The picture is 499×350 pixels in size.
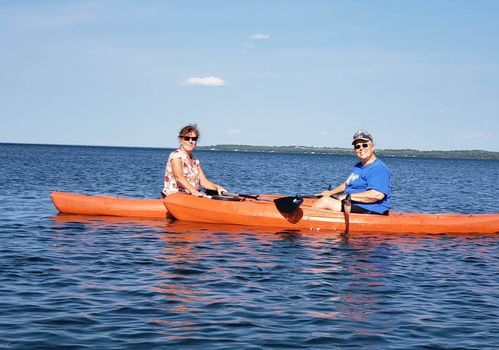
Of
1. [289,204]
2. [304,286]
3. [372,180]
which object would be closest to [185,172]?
[289,204]

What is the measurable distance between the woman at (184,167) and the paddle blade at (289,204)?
1.74 m

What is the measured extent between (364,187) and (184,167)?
375cm

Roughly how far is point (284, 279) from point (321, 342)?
281 cm

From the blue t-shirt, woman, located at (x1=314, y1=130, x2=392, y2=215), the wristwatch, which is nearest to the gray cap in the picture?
woman, located at (x1=314, y1=130, x2=392, y2=215)

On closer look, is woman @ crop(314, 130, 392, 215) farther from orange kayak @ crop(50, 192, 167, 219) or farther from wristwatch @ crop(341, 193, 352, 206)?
orange kayak @ crop(50, 192, 167, 219)

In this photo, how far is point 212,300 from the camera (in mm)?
7961

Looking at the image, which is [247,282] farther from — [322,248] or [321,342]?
[322,248]

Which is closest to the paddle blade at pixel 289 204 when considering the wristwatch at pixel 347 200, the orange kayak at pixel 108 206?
the wristwatch at pixel 347 200

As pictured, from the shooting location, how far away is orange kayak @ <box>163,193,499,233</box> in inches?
546

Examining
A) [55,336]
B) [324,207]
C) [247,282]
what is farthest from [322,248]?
[55,336]

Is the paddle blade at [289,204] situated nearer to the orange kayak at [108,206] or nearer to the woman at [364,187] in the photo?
the woman at [364,187]

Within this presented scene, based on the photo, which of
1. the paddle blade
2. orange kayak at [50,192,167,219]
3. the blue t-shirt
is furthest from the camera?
orange kayak at [50,192,167,219]

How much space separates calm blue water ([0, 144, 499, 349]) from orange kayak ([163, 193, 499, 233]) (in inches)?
12.1

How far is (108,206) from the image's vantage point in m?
15.6
